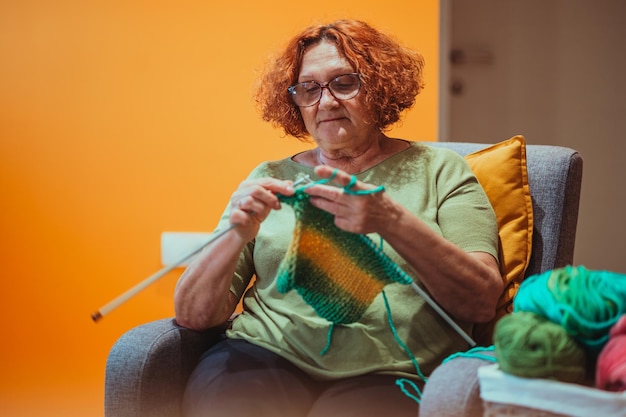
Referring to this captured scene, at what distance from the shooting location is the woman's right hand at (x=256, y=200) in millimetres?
1264

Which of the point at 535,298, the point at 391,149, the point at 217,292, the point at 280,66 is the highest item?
the point at 280,66

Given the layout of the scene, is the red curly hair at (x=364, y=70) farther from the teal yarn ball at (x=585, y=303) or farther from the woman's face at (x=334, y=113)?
the teal yarn ball at (x=585, y=303)

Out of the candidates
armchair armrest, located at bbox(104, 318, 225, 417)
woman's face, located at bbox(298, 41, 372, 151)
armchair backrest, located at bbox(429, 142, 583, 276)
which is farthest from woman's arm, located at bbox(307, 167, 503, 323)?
armchair armrest, located at bbox(104, 318, 225, 417)

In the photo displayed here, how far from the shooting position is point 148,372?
4.42 feet

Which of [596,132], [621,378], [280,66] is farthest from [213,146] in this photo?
[596,132]

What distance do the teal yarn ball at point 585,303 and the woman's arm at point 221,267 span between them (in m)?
0.48

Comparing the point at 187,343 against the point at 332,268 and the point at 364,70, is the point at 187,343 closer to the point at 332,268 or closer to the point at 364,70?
the point at 332,268

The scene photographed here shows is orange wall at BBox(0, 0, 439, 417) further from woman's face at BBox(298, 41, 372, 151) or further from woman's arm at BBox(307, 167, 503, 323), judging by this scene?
woman's arm at BBox(307, 167, 503, 323)

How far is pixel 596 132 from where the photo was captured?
3689mm

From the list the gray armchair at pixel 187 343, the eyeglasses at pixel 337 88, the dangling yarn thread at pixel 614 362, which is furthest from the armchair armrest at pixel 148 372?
the dangling yarn thread at pixel 614 362

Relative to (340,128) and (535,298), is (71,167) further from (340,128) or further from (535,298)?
(535,298)

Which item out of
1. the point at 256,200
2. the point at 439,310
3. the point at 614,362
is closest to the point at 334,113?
the point at 256,200

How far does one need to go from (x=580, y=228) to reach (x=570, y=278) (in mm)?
2892

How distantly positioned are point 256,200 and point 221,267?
201 millimetres
